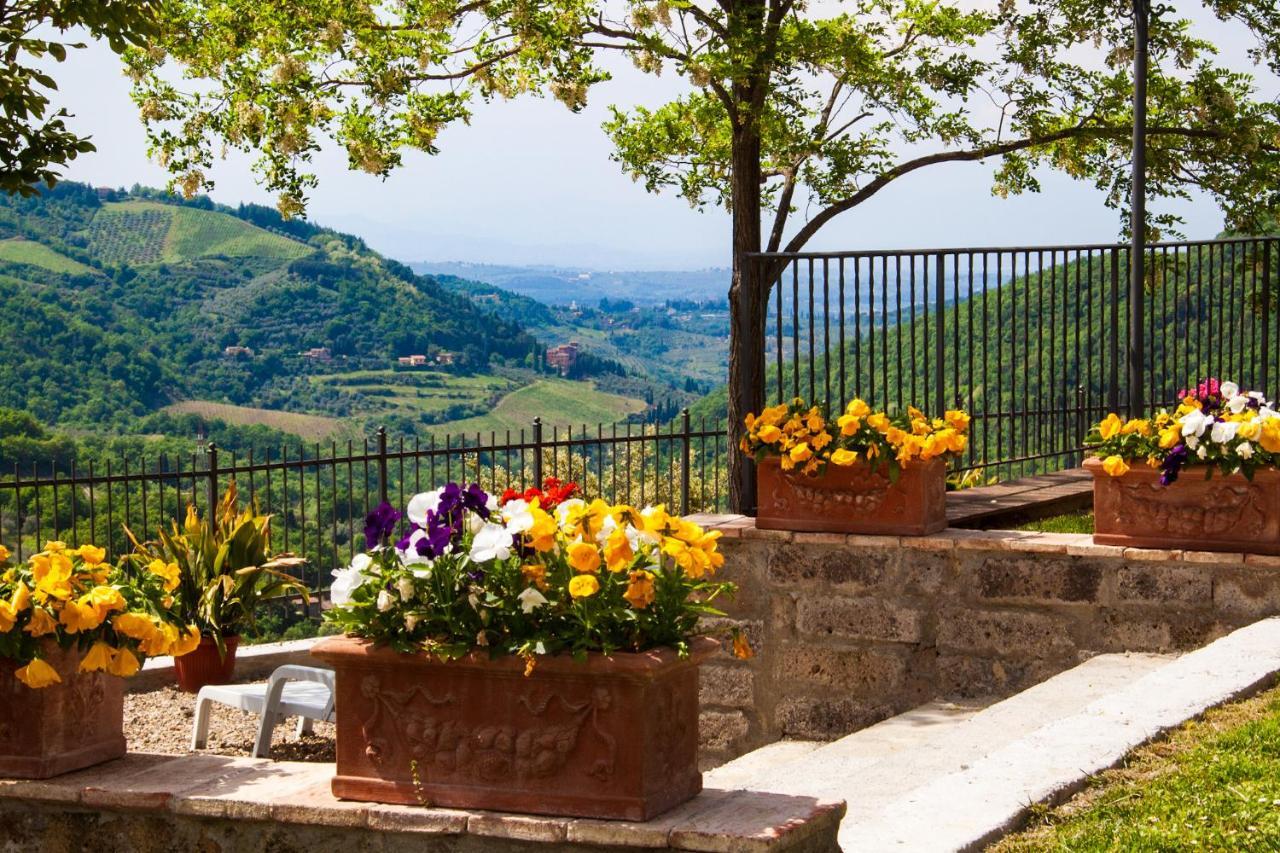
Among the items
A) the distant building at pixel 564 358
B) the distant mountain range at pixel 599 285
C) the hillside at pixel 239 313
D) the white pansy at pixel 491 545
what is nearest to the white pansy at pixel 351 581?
the white pansy at pixel 491 545

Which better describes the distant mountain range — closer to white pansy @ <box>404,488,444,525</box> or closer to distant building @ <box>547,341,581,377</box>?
distant building @ <box>547,341,581,377</box>

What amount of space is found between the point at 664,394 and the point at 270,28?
200ft

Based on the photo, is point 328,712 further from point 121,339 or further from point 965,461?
point 121,339

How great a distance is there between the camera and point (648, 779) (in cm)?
359

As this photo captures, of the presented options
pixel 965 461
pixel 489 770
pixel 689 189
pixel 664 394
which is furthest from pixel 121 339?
pixel 489 770

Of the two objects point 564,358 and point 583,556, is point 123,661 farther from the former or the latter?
point 564,358

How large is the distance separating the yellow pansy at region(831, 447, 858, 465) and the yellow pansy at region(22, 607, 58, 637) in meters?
4.39

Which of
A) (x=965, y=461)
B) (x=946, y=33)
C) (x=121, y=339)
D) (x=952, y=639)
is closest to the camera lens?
(x=952, y=639)

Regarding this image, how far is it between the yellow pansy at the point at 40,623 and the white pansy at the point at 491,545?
122 cm

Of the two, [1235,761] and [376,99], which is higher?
[376,99]

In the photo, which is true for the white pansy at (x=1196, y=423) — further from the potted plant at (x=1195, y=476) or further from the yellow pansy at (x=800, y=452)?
the yellow pansy at (x=800, y=452)

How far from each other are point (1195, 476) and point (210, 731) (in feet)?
16.1

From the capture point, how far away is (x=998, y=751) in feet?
15.7

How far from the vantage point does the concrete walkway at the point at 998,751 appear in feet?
13.2
